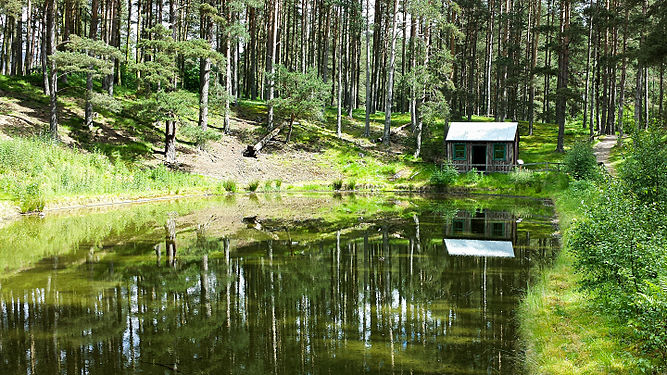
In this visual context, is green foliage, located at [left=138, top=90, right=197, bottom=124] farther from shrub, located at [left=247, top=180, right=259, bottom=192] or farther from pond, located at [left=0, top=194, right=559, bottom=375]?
pond, located at [left=0, top=194, right=559, bottom=375]

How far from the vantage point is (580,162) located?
22.9 m

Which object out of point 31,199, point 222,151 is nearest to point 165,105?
point 222,151

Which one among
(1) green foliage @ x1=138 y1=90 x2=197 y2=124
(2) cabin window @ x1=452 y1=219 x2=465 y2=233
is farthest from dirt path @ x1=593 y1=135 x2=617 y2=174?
(1) green foliage @ x1=138 y1=90 x2=197 y2=124

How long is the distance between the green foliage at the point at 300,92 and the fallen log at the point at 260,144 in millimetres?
1895

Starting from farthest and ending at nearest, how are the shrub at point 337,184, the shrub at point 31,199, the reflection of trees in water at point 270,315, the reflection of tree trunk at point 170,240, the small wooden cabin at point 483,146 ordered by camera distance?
the small wooden cabin at point 483,146 < the shrub at point 337,184 < the shrub at point 31,199 < the reflection of tree trunk at point 170,240 < the reflection of trees in water at point 270,315

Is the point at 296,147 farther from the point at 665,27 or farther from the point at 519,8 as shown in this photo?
the point at 519,8

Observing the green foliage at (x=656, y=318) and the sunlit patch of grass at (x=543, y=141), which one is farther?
the sunlit patch of grass at (x=543, y=141)

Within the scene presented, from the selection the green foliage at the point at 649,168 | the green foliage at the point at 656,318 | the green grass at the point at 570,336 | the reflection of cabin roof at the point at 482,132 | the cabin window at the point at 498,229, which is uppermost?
the reflection of cabin roof at the point at 482,132

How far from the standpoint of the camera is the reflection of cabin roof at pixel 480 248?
11.9 m

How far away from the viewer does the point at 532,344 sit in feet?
20.4

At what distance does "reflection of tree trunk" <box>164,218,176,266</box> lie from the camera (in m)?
11.1

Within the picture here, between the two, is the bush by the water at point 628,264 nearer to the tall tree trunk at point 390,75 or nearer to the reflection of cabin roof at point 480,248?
the reflection of cabin roof at point 480,248

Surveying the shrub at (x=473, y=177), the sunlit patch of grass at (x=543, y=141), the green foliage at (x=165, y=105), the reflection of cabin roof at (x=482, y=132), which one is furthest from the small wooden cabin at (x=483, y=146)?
the green foliage at (x=165, y=105)

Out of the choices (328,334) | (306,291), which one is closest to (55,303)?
(306,291)
